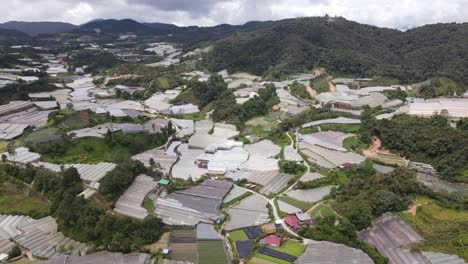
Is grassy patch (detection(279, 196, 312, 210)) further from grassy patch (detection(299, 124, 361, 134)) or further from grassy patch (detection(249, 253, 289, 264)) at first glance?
grassy patch (detection(299, 124, 361, 134))

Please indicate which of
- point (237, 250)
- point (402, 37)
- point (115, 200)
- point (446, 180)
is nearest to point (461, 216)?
point (446, 180)

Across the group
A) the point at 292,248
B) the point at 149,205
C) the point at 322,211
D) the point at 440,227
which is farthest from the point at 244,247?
the point at 440,227

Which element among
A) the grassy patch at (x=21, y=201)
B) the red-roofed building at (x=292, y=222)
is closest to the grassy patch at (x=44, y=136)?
the grassy patch at (x=21, y=201)

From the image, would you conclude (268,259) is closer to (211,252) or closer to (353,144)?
(211,252)

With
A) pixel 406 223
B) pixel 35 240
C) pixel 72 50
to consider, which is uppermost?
pixel 72 50

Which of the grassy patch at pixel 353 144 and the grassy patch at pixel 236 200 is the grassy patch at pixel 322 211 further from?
the grassy patch at pixel 353 144

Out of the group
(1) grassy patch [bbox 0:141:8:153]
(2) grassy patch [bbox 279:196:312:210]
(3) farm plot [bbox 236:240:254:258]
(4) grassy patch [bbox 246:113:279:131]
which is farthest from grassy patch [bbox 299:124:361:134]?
(1) grassy patch [bbox 0:141:8:153]

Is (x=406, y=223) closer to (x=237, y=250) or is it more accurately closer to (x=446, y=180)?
(x=446, y=180)
